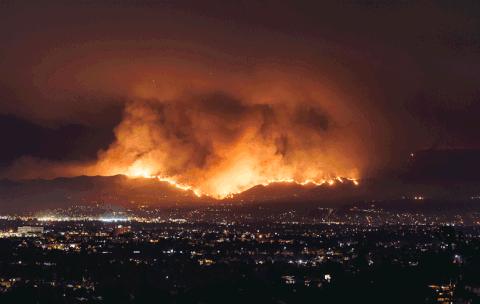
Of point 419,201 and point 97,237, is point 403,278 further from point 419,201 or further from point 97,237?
point 419,201

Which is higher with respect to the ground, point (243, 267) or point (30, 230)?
point (30, 230)

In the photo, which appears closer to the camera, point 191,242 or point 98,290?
point 98,290

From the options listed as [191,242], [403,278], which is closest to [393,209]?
[191,242]

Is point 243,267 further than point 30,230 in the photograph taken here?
No

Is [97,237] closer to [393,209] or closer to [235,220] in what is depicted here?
[235,220]

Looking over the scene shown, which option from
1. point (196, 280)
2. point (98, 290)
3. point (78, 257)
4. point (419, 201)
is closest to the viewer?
point (98, 290)

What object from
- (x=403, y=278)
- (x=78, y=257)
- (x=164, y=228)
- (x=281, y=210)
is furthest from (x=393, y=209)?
(x=403, y=278)

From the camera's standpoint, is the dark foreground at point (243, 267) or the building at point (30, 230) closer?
the dark foreground at point (243, 267)

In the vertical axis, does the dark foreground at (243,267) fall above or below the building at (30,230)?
below

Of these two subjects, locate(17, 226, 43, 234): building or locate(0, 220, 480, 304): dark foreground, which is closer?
locate(0, 220, 480, 304): dark foreground

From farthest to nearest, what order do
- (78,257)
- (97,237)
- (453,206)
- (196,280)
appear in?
(453,206) < (97,237) < (78,257) < (196,280)

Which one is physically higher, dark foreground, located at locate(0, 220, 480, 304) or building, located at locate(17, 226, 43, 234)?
building, located at locate(17, 226, 43, 234)
